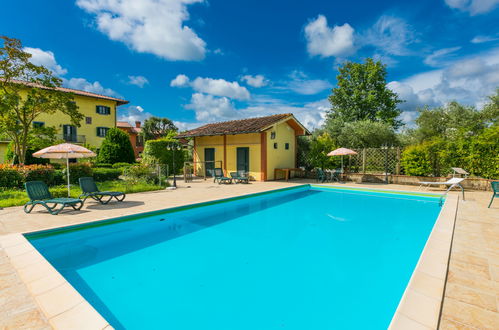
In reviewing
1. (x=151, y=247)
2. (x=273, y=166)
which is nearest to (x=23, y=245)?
(x=151, y=247)

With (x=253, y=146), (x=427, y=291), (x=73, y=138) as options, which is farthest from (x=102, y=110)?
(x=427, y=291)

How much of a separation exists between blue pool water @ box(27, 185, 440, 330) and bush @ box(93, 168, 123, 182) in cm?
887

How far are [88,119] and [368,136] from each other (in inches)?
1247

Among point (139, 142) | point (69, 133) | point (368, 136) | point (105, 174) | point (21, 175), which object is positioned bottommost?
point (105, 174)

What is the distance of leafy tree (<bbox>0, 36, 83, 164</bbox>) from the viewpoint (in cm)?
1203

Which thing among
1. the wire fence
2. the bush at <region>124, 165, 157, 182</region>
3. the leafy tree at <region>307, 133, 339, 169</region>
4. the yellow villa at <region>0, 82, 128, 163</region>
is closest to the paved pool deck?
the bush at <region>124, 165, 157, 182</region>

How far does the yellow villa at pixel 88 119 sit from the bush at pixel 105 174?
1687 centimetres

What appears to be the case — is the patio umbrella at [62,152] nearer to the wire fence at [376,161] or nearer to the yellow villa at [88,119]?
the wire fence at [376,161]

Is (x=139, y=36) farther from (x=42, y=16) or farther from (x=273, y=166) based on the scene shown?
(x=273, y=166)

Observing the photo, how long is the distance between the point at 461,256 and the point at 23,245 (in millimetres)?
7471

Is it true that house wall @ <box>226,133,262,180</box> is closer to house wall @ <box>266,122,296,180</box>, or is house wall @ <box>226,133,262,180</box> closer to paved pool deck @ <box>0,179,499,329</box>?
house wall @ <box>266,122,296,180</box>

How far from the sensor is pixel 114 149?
1816 centimetres

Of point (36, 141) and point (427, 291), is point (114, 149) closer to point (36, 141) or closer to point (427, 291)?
point (36, 141)

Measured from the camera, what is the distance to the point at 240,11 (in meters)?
13.9
